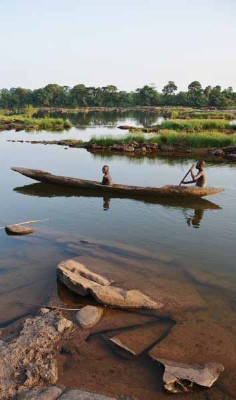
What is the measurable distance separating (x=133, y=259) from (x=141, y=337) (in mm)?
2659

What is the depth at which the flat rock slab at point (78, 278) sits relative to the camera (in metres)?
6.29

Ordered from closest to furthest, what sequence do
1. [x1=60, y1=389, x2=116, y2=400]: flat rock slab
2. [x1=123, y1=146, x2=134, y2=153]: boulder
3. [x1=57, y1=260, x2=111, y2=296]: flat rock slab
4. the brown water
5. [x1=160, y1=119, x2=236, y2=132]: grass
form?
[x1=60, y1=389, x2=116, y2=400]: flat rock slab
the brown water
[x1=57, y1=260, x2=111, y2=296]: flat rock slab
[x1=123, y1=146, x2=134, y2=153]: boulder
[x1=160, y1=119, x2=236, y2=132]: grass

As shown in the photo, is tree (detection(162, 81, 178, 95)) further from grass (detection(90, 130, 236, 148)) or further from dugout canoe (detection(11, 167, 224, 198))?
dugout canoe (detection(11, 167, 224, 198))

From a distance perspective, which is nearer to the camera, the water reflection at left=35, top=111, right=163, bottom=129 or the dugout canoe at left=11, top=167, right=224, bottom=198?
the dugout canoe at left=11, top=167, right=224, bottom=198

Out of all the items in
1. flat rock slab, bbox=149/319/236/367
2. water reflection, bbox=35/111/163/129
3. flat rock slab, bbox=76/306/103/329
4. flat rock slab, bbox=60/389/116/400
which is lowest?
flat rock slab, bbox=149/319/236/367

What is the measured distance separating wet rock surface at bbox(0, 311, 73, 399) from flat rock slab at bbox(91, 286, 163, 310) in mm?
759

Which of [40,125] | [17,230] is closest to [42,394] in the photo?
[17,230]

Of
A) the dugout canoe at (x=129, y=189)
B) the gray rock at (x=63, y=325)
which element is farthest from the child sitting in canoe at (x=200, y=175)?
the gray rock at (x=63, y=325)

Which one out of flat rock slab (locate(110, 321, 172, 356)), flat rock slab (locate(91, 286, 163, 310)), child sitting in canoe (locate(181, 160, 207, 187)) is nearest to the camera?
flat rock slab (locate(110, 321, 172, 356))

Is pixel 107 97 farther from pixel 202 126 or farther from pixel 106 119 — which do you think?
pixel 202 126

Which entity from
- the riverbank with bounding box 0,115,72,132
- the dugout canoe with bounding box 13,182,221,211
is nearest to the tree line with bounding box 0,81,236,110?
the riverbank with bounding box 0,115,72,132

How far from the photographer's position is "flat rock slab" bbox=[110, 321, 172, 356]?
500 cm

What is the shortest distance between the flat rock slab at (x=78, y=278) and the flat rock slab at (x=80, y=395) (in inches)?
85.4

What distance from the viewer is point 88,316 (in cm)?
567
